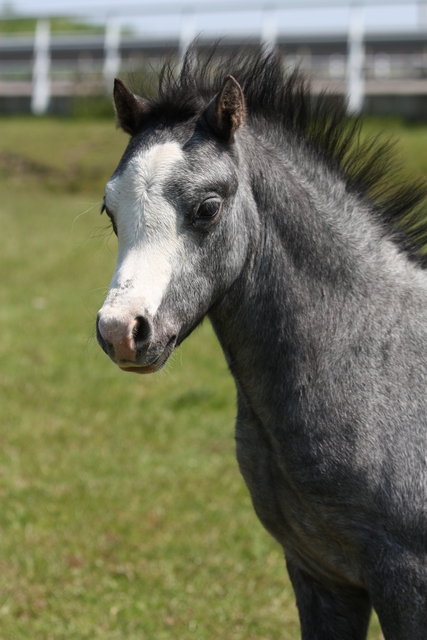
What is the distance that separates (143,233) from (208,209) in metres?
0.21

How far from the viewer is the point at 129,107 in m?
2.42

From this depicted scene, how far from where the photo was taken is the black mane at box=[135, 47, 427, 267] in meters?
2.53

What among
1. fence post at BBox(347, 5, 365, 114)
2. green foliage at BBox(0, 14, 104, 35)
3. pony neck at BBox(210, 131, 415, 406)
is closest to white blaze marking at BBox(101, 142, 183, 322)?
pony neck at BBox(210, 131, 415, 406)

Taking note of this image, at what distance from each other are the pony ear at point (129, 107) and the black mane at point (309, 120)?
6 cm

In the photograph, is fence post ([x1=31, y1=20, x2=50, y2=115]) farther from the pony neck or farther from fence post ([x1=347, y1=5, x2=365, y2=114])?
the pony neck

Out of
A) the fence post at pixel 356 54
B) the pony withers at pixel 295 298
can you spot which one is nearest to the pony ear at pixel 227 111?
the pony withers at pixel 295 298

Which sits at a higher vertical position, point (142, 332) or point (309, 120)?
point (309, 120)

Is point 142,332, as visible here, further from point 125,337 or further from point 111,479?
point 111,479

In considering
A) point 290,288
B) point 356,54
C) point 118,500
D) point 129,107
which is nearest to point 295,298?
point 290,288

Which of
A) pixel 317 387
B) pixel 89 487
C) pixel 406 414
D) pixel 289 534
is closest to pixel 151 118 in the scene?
→ pixel 317 387

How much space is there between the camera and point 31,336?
770 cm

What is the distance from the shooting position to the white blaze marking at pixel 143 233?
Answer: 2.08 m

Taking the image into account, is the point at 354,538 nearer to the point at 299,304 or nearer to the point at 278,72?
the point at 299,304

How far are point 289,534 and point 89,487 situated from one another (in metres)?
2.56
